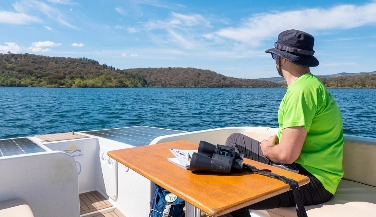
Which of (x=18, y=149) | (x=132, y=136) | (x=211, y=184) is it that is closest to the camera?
(x=211, y=184)

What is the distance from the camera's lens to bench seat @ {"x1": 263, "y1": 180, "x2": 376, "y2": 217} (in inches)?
70.3

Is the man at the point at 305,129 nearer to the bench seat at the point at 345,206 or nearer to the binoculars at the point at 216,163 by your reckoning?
the bench seat at the point at 345,206

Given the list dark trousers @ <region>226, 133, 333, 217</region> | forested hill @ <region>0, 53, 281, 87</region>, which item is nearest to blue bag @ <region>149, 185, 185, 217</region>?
dark trousers @ <region>226, 133, 333, 217</region>

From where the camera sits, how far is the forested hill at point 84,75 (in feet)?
251

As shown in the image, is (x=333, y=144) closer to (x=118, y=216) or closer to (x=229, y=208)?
(x=229, y=208)

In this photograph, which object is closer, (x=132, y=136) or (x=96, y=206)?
(x=96, y=206)

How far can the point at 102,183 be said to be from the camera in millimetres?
3850

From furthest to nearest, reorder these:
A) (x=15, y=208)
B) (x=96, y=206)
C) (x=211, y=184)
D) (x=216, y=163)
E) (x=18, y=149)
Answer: (x=96, y=206), (x=18, y=149), (x=15, y=208), (x=216, y=163), (x=211, y=184)

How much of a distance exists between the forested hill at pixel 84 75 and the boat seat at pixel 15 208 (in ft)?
259

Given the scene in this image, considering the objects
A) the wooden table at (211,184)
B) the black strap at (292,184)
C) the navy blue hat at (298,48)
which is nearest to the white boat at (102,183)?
the black strap at (292,184)

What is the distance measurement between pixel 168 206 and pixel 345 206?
1.25 m

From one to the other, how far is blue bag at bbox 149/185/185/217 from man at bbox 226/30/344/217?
833mm

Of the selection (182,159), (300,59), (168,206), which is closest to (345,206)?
(300,59)

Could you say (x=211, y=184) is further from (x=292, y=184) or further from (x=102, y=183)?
(x=102, y=183)
